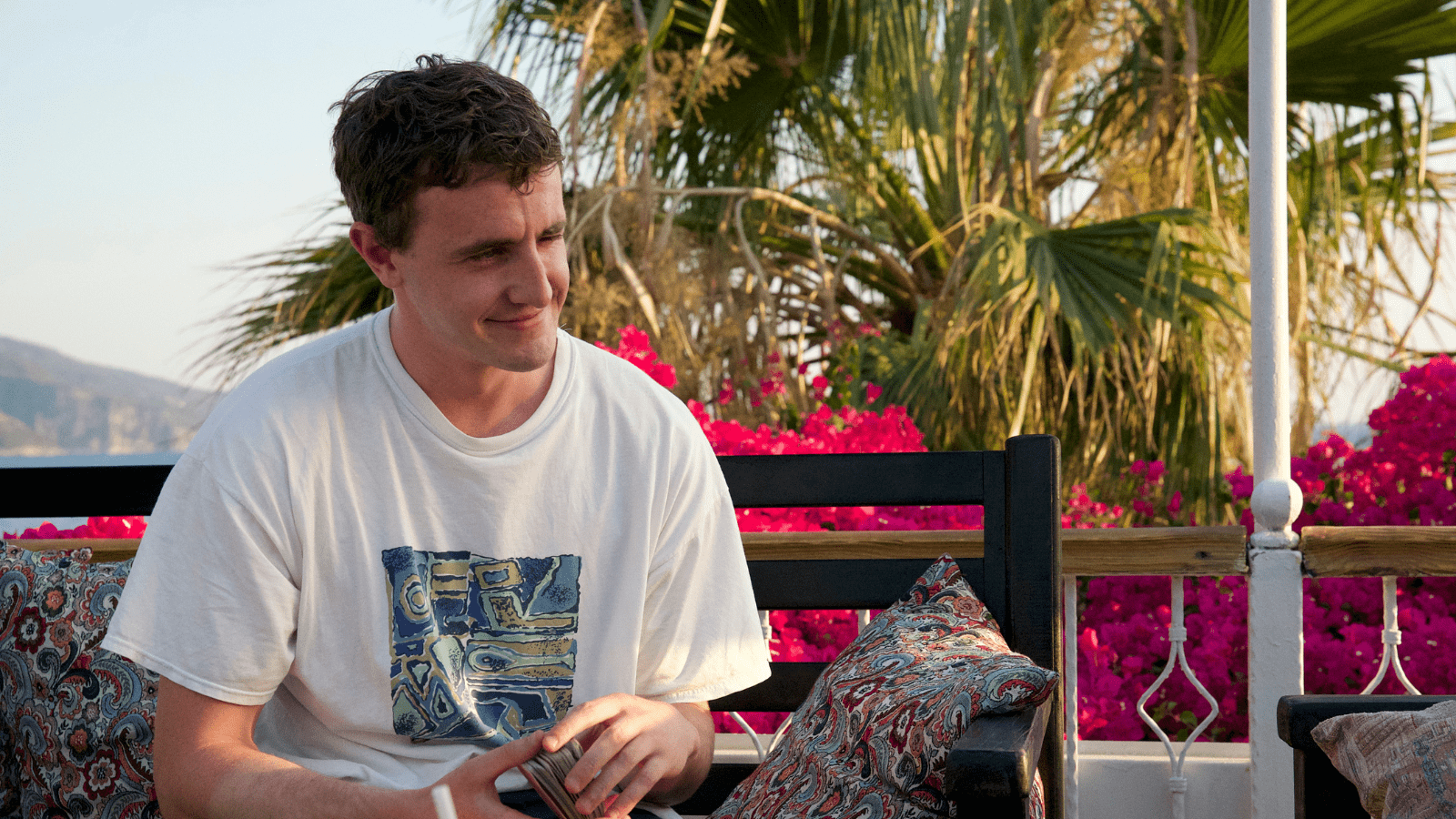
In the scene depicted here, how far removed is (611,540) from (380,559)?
25 centimetres

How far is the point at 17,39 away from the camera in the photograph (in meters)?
8.91

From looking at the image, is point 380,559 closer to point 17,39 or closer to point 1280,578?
point 1280,578

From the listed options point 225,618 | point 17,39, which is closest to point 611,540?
point 225,618

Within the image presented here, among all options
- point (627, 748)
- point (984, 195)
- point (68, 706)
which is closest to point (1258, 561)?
point (627, 748)

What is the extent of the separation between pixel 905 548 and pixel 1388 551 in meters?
0.72

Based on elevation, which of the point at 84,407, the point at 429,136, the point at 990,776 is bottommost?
the point at 990,776

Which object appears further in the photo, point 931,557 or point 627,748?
point 931,557

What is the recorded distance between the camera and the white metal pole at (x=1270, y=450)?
1.64 meters

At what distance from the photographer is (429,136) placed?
101 centimetres

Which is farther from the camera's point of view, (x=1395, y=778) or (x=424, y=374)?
(x=424, y=374)

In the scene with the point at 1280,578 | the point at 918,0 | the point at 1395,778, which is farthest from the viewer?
the point at 918,0

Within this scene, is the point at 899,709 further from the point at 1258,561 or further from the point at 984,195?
the point at 984,195

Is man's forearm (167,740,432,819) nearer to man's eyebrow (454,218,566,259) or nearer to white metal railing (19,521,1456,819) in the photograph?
man's eyebrow (454,218,566,259)

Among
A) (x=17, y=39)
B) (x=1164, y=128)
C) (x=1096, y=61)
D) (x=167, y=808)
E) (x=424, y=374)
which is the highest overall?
(x=17, y=39)
